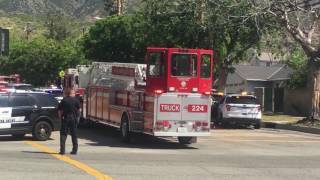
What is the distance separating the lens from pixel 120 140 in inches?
860

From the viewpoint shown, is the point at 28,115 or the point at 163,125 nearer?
the point at 163,125

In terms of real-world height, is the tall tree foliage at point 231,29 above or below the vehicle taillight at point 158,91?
above

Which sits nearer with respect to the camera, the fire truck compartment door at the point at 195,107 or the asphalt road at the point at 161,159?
the asphalt road at the point at 161,159

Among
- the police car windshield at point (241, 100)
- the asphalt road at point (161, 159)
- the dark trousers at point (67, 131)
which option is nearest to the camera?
the asphalt road at point (161, 159)

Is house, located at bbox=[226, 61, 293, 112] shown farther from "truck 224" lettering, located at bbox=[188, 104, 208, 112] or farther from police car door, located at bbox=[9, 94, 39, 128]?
police car door, located at bbox=[9, 94, 39, 128]

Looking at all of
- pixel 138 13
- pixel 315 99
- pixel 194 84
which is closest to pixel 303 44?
pixel 315 99

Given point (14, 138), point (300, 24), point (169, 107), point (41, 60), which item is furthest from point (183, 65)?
point (41, 60)

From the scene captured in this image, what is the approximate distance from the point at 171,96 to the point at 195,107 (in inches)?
34.4

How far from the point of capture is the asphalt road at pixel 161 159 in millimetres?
13156

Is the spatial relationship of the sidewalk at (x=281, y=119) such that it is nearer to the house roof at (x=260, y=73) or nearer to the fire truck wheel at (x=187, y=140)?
the fire truck wheel at (x=187, y=140)

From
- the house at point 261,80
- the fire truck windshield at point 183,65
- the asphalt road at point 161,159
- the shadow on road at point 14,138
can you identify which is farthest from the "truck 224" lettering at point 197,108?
the house at point 261,80

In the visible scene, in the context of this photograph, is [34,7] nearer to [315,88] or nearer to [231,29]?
[231,29]

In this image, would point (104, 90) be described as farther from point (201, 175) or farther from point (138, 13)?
point (138, 13)

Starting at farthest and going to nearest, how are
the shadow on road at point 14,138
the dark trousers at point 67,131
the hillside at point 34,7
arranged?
the hillside at point 34,7 → the shadow on road at point 14,138 → the dark trousers at point 67,131
